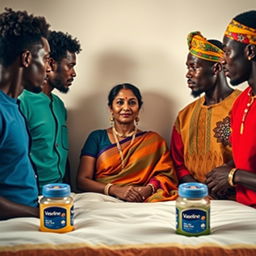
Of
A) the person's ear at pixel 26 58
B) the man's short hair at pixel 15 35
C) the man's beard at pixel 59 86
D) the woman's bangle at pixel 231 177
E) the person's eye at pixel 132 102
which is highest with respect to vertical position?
the man's short hair at pixel 15 35

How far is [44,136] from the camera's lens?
2176mm

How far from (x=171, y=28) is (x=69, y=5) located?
64 centimetres

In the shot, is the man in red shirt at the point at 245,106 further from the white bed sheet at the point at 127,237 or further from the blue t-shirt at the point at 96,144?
the blue t-shirt at the point at 96,144

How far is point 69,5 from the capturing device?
2.66 m

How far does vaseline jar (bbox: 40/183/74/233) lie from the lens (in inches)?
51.1

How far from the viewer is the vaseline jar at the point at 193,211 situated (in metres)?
1.28

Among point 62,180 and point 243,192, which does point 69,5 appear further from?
point 243,192

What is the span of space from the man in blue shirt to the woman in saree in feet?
2.55

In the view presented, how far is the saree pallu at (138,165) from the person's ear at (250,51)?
0.84 m

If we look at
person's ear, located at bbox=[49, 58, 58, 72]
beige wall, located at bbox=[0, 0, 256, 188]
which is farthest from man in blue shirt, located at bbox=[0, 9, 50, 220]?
beige wall, located at bbox=[0, 0, 256, 188]

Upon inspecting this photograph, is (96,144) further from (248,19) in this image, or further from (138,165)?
(248,19)

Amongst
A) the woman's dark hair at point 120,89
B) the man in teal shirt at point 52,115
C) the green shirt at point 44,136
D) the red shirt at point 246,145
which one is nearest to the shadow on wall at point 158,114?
the woman's dark hair at point 120,89

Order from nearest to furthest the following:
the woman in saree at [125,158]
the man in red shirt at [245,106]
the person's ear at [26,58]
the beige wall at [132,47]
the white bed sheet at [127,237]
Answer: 1. the white bed sheet at [127,237]
2. the person's ear at [26,58]
3. the man in red shirt at [245,106]
4. the woman in saree at [125,158]
5. the beige wall at [132,47]

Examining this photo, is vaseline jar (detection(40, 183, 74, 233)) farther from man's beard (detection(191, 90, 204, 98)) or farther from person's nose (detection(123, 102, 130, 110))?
man's beard (detection(191, 90, 204, 98))
